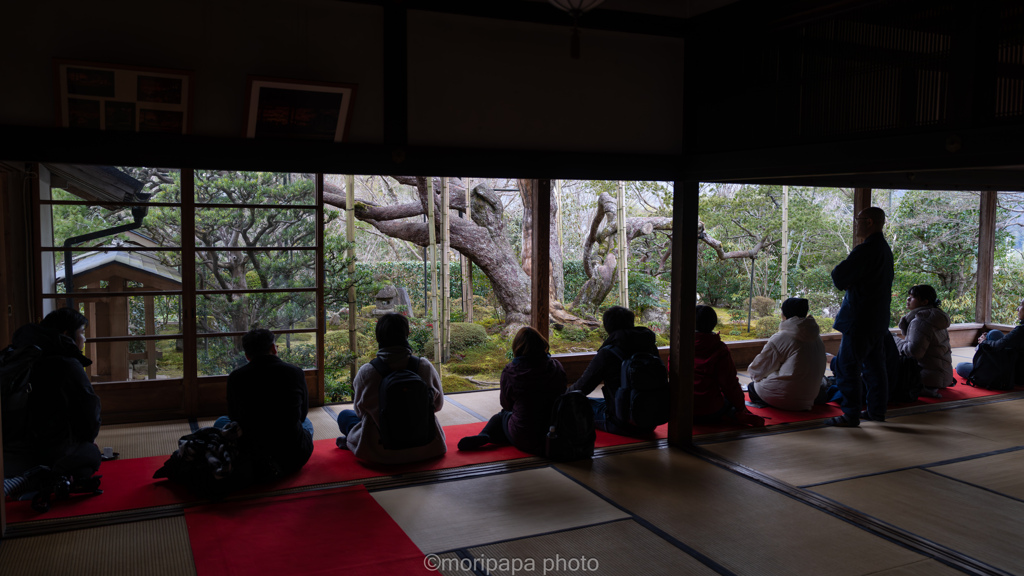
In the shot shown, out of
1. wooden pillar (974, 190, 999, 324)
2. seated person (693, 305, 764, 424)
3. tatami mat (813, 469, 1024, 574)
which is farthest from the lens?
wooden pillar (974, 190, 999, 324)

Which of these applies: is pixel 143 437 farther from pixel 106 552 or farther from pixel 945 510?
pixel 945 510

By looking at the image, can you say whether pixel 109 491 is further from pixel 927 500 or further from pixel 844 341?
pixel 844 341

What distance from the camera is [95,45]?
346cm

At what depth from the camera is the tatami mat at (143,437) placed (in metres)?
4.58

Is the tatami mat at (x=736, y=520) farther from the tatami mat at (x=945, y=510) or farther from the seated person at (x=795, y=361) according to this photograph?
the seated person at (x=795, y=361)

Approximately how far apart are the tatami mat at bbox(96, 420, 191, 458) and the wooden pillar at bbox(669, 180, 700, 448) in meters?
3.45

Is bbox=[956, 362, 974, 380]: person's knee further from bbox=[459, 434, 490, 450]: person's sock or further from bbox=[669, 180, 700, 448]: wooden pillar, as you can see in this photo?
bbox=[459, 434, 490, 450]: person's sock

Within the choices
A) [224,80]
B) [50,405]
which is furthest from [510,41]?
[50,405]

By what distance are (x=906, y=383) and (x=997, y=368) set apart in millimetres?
1344

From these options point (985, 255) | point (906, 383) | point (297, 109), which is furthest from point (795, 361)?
point (985, 255)

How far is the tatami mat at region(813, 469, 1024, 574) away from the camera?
10.5 feet

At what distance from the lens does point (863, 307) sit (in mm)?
5266

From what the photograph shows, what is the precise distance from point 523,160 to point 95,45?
2.38 meters

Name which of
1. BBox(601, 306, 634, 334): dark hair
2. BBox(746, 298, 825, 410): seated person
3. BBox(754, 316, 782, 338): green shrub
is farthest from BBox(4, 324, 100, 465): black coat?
BBox(754, 316, 782, 338): green shrub
